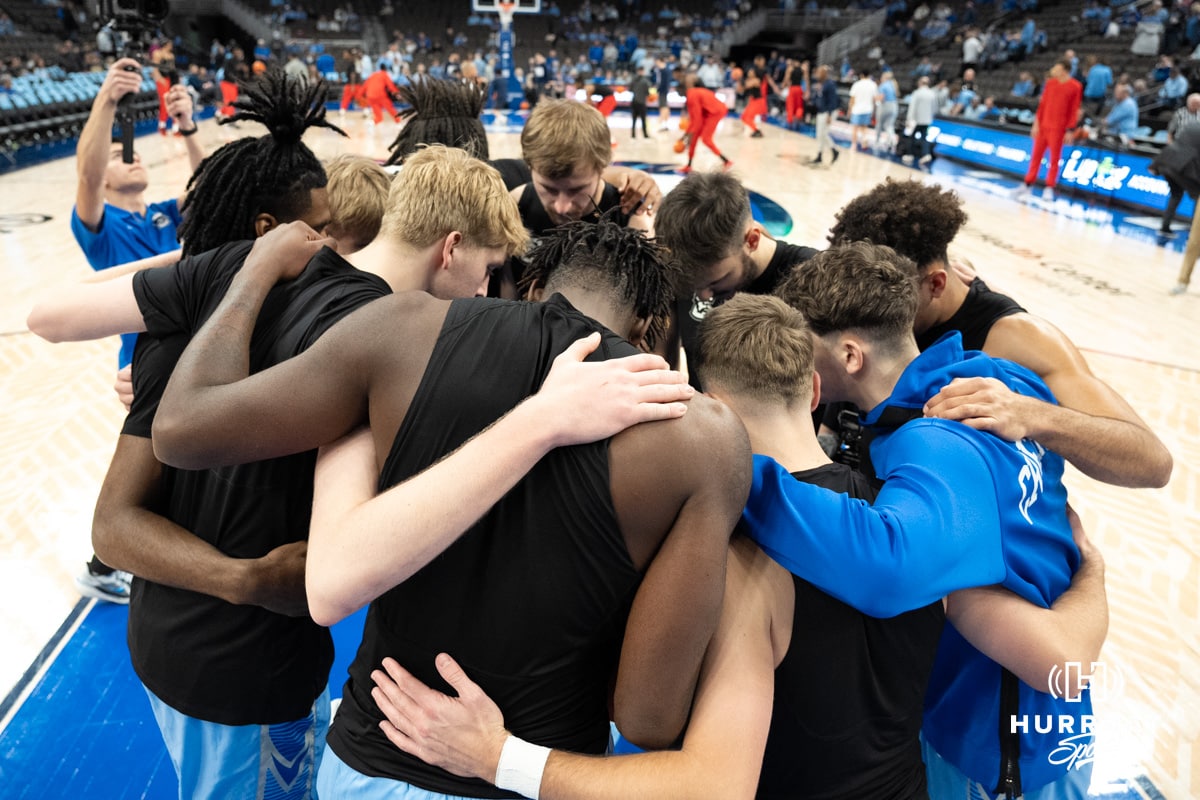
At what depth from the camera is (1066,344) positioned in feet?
8.05

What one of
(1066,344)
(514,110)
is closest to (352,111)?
(514,110)

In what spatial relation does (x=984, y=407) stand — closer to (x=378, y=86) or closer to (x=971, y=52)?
(x=378, y=86)

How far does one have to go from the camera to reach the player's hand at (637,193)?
3.64 m

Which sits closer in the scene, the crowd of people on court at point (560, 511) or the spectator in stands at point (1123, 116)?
the crowd of people on court at point (560, 511)

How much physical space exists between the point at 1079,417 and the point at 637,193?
2.15 meters

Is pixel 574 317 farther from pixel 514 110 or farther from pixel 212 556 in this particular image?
pixel 514 110

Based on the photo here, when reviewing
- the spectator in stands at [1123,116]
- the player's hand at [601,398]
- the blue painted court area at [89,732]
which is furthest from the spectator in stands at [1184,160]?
the player's hand at [601,398]

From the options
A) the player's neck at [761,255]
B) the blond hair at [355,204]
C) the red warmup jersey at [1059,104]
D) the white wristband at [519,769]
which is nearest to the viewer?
the white wristband at [519,769]

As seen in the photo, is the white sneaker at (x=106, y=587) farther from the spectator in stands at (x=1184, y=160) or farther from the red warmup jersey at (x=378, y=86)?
the red warmup jersey at (x=378, y=86)

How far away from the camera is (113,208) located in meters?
3.49

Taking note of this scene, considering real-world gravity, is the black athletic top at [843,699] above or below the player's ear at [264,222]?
below

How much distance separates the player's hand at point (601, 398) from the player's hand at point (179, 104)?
3.00 m

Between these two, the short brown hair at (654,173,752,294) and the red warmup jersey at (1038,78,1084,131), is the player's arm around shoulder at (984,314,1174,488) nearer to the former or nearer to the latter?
the short brown hair at (654,173,752,294)

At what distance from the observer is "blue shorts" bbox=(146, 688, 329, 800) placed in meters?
1.87
